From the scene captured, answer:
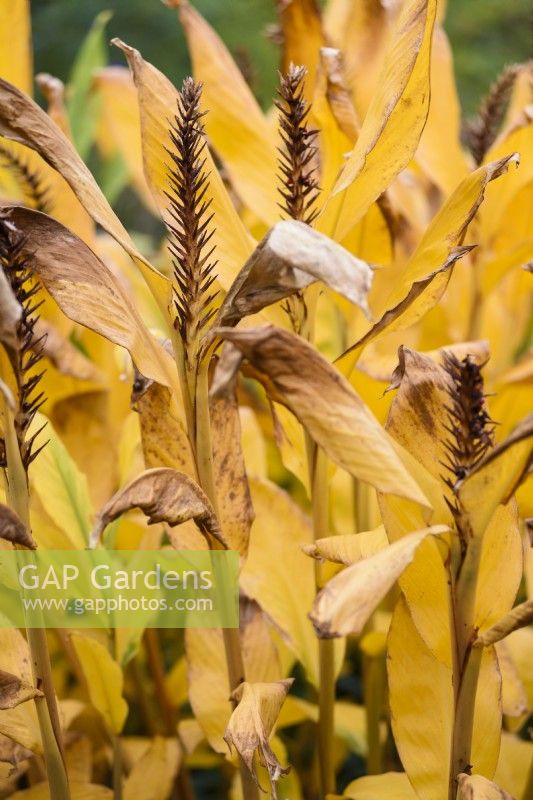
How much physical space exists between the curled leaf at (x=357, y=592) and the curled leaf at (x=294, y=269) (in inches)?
3.6

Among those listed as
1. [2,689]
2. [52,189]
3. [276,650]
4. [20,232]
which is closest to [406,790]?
[276,650]

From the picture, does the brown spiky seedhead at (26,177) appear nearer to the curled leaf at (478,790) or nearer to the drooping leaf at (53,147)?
the drooping leaf at (53,147)

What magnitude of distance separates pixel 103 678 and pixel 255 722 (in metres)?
0.14

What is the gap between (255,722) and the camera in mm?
397

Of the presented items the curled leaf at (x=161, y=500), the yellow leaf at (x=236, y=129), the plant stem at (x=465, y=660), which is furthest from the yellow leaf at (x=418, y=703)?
the yellow leaf at (x=236, y=129)

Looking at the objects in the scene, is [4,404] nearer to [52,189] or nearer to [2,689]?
[2,689]

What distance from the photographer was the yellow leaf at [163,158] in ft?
1.49

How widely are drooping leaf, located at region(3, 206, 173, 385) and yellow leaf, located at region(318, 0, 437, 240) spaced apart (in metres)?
0.11

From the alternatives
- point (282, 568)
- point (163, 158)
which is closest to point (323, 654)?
point (282, 568)

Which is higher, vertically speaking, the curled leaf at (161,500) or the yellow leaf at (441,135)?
the yellow leaf at (441,135)

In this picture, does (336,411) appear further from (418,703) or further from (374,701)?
(374,701)

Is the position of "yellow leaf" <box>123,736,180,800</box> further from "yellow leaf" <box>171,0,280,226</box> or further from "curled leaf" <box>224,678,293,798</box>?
"yellow leaf" <box>171,0,280,226</box>

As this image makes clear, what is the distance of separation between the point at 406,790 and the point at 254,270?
11.9 inches

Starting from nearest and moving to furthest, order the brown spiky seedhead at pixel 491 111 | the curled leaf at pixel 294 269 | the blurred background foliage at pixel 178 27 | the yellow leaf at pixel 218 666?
the curled leaf at pixel 294 269 → the yellow leaf at pixel 218 666 → the brown spiky seedhead at pixel 491 111 → the blurred background foliage at pixel 178 27
